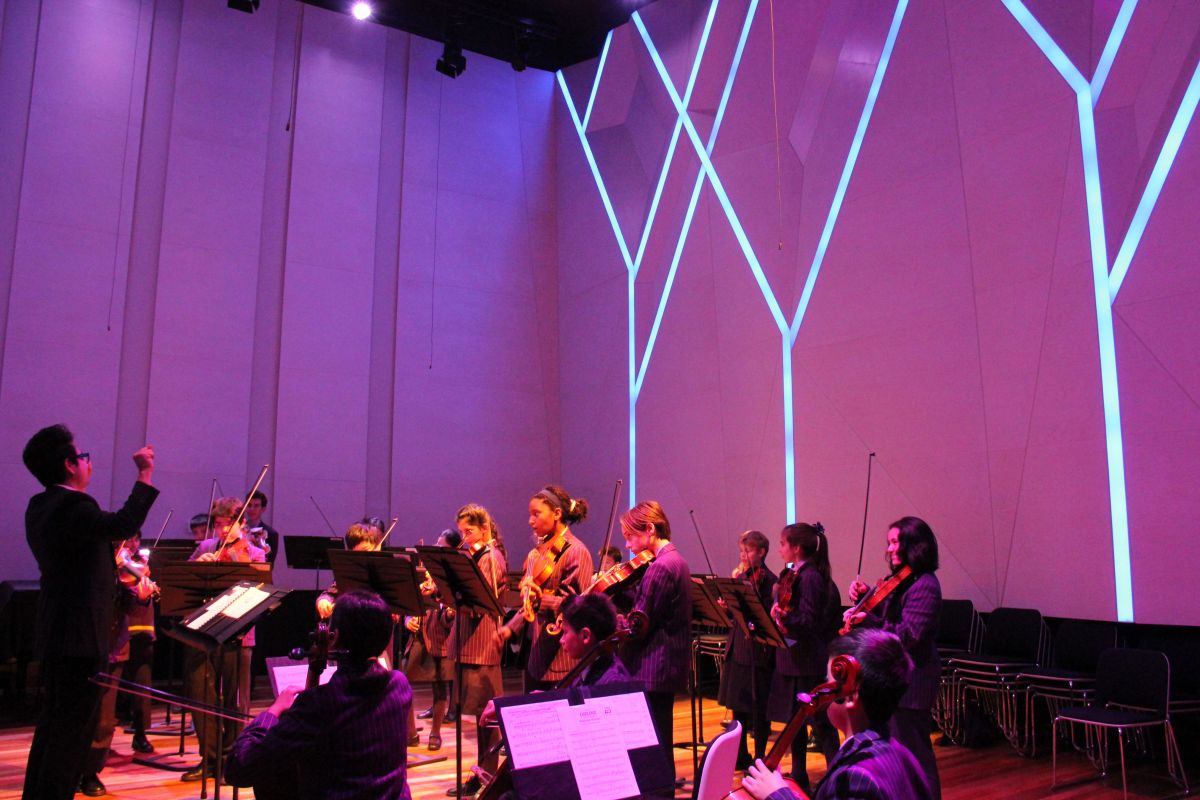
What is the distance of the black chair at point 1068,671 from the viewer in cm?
538

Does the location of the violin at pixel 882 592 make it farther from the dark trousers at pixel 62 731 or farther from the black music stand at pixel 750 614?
the dark trousers at pixel 62 731

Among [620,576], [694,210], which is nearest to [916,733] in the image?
[620,576]

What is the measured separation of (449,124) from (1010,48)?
6214 millimetres

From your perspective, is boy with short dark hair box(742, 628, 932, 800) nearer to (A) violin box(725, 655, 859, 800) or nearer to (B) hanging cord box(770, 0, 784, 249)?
(A) violin box(725, 655, 859, 800)

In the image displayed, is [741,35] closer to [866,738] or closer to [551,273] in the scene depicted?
[551,273]

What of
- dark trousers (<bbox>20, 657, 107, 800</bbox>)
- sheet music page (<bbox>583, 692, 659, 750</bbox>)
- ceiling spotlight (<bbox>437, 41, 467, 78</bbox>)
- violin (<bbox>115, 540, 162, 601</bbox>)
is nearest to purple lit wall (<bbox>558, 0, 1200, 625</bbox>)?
ceiling spotlight (<bbox>437, 41, 467, 78</bbox>)

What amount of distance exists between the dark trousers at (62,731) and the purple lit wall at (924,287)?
5356 millimetres

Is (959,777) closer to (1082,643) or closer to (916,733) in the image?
(1082,643)

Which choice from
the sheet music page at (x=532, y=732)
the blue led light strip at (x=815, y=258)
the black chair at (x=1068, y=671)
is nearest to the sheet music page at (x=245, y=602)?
the sheet music page at (x=532, y=732)

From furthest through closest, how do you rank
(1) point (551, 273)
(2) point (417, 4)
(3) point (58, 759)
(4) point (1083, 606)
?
(1) point (551, 273), (2) point (417, 4), (4) point (1083, 606), (3) point (58, 759)

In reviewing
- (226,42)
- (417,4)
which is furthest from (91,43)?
(417,4)

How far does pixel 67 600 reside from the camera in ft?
11.9

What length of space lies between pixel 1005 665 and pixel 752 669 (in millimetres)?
1628

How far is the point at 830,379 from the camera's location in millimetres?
7582
